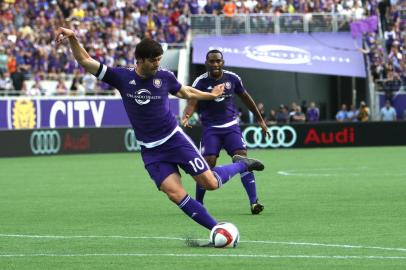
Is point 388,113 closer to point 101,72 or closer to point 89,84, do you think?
point 89,84

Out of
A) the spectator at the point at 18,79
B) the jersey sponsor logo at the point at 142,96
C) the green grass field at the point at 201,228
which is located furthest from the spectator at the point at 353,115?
the jersey sponsor logo at the point at 142,96

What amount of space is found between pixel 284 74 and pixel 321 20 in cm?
353

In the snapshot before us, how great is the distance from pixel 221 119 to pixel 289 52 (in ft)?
97.1

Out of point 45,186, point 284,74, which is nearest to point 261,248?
point 45,186

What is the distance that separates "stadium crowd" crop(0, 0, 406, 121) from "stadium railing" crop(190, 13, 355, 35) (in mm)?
370

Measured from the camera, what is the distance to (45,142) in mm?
36438

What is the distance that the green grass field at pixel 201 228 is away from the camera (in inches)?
418

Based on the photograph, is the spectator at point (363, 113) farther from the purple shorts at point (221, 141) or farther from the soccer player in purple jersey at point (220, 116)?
the purple shorts at point (221, 141)

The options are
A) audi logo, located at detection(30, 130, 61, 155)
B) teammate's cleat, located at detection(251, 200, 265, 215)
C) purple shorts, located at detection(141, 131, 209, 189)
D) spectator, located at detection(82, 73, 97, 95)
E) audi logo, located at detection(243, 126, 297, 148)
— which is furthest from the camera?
spectator, located at detection(82, 73, 97, 95)

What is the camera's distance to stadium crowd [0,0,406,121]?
131ft

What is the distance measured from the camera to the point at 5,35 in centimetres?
4003

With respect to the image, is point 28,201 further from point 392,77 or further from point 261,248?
point 392,77

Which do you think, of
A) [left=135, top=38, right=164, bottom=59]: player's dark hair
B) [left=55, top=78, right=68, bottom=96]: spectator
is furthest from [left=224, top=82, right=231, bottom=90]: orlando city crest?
[left=55, top=78, right=68, bottom=96]: spectator

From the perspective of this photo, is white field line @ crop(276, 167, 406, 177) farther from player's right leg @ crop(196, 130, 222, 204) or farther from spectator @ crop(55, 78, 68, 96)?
spectator @ crop(55, 78, 68, 96)
